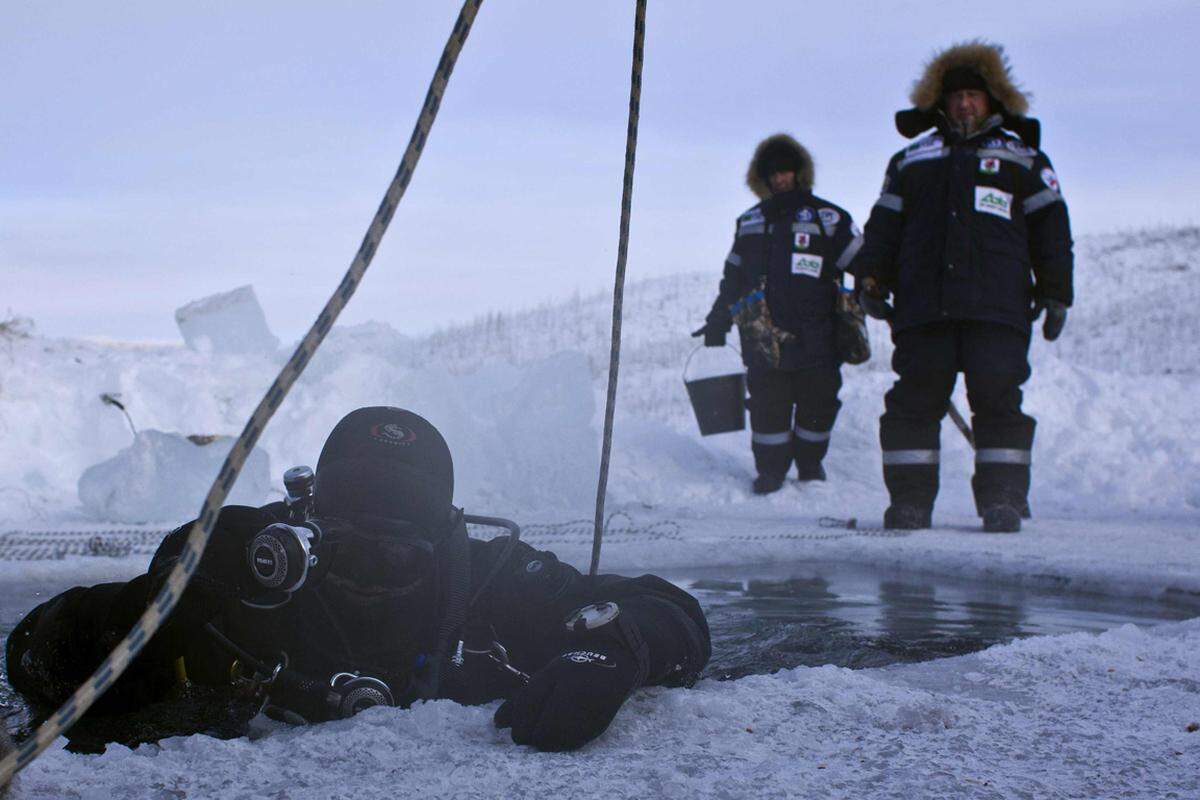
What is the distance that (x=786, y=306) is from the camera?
740 centimetres

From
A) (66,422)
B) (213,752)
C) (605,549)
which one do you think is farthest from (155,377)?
(213,752)

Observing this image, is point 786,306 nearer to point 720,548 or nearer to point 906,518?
point 906,518

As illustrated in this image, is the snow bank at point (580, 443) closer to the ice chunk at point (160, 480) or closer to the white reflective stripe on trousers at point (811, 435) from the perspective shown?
the ice chunk at point (160, 480)

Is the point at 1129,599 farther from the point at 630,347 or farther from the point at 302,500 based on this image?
the point at 630,347

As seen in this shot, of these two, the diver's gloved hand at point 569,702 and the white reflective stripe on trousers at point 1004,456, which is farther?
the white reflective stripe on trousers at point 1004,456

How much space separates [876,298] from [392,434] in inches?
157

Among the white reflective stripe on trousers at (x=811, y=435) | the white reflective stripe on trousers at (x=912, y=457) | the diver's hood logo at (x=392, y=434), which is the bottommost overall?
the white reflective stripe on trousers at (x=912, y=457)

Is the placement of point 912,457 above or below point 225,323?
below

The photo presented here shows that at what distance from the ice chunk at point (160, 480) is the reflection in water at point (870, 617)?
3.22m

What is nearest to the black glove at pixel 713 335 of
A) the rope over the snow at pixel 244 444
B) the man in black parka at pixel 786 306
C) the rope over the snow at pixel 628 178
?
the man in black parka at pixel 786 306

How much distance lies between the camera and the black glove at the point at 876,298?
230 inches

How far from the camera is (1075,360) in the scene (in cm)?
1852

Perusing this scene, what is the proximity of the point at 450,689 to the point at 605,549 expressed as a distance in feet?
8.12

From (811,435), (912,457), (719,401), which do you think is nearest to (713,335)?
(719,401)
